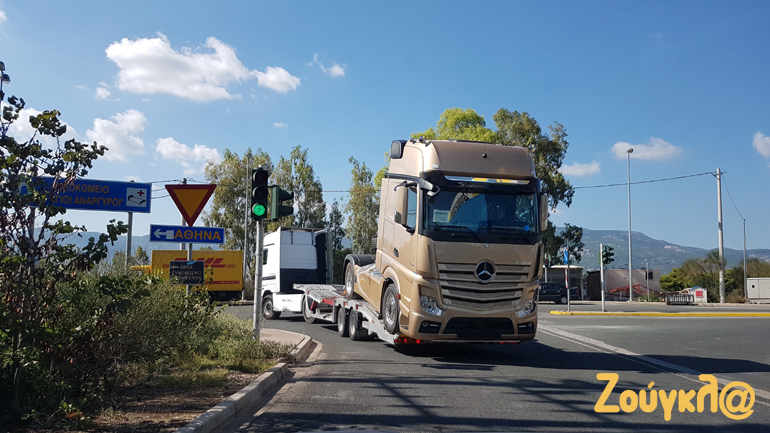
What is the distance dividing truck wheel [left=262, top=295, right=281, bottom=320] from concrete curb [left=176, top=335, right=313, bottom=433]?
11287 mm

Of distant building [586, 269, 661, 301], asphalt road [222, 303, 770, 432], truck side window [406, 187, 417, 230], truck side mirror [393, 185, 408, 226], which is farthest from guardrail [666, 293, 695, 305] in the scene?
truck side window [406, 187, 417, 230]

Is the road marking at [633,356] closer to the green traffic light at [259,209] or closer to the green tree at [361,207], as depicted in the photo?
the green traffic light at [259,209]

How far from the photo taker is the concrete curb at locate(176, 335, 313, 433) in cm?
528

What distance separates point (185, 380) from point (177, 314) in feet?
4.27

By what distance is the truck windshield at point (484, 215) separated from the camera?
9.95 meters

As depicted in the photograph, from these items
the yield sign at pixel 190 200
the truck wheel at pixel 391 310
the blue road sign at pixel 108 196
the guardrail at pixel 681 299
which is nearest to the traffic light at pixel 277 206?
the yield sign at pixel 190 200

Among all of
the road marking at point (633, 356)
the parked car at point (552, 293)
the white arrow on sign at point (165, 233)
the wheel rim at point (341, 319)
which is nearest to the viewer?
→ the road marking at point (633, 356)

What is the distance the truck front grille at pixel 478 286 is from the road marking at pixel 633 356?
8.99ft

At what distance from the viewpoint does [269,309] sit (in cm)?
2072

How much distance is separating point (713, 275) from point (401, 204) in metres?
43.2

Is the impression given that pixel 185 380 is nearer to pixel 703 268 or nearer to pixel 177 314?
pixel 177 314

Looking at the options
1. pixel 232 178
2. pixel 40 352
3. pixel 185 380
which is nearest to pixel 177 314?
pixel 185 380

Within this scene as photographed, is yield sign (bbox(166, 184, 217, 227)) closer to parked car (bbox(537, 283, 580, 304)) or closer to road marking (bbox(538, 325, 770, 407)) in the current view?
road marking (bbox(538, 325, 770, 407))

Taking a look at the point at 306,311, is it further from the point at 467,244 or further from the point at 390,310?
the point at 467,244
